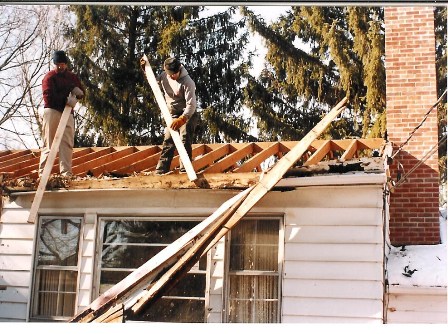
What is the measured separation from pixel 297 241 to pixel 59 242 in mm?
2043

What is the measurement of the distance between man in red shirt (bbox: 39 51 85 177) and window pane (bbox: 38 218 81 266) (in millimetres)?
491

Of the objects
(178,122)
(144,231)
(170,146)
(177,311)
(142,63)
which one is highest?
(142,63)

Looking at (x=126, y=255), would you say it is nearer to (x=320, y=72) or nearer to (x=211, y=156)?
(x=211, y=156)

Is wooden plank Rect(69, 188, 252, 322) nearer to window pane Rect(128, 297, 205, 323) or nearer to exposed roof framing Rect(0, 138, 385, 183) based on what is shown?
window pane Rect(128, 297, 205, 323)

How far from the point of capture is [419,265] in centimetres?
517

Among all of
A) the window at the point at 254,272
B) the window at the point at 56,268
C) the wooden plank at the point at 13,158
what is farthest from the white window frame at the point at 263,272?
the wooden plank at the point at 13,158

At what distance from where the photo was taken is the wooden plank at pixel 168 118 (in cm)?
517

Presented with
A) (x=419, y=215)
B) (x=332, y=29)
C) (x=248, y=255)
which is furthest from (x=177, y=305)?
(x=332, y=29)

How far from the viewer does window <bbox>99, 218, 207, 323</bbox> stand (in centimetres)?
502

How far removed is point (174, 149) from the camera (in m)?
5.48

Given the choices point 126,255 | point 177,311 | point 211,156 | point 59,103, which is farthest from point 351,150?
point 59,103

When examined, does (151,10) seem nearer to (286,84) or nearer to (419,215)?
(286,84)

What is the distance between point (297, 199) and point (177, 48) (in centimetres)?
188
